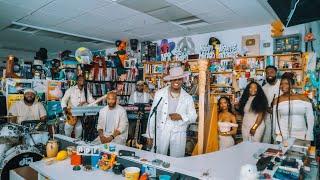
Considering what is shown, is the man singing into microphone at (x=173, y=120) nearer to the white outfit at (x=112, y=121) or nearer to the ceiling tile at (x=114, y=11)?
the white outfit at (x=112, y=121)

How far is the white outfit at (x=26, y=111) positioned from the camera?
4.78 metres

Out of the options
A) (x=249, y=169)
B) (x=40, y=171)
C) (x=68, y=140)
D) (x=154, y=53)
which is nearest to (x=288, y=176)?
(x=249, y=169)

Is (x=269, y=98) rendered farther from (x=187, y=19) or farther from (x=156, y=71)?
(x=156, y=71)

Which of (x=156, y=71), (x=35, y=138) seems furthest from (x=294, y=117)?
(x=156, y=71)

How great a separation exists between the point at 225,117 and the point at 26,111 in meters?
3.80

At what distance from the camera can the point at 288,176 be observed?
141 centimetres

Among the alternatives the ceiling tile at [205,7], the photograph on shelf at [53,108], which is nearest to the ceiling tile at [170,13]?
the ceiling tile at [205,7]

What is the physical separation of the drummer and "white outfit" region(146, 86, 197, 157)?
2680mm

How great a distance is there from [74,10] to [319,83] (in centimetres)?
517

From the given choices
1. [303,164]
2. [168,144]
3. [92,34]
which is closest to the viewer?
[303,164]

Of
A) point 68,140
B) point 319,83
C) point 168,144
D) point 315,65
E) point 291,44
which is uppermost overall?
point 291,44

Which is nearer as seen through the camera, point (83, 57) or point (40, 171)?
point (40, 171)

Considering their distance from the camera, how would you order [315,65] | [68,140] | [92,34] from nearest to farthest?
[68,140] < [315,65] < [92,34]

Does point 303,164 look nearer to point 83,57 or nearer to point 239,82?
point 239,82
